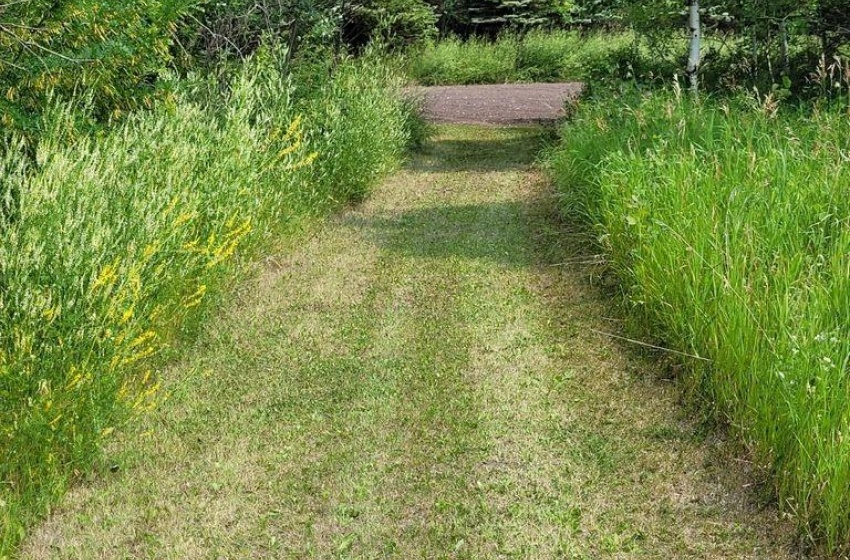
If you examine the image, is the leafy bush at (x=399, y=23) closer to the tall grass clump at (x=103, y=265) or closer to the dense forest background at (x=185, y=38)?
the dense forest background at (x=185, y=38)

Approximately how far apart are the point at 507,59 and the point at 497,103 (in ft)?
23.2

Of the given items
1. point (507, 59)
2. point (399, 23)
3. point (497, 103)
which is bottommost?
point (507, 59)

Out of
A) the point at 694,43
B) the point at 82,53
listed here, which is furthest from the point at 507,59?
the point at 82,53

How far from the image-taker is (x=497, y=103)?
2009 cm

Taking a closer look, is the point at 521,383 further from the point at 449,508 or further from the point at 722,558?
the point at 722,558

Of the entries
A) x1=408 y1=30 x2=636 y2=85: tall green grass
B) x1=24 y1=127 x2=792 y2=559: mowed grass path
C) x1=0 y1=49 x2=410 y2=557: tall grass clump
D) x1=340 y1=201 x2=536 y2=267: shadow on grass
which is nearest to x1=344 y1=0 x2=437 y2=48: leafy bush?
x1=408 y1=30 x2=636 y2=85: tall green grass

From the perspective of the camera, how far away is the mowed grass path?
3.83 metres

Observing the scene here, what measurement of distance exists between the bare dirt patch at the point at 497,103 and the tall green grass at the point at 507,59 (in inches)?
49.8

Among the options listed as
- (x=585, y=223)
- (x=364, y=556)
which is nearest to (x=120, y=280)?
(x=364, y=556)

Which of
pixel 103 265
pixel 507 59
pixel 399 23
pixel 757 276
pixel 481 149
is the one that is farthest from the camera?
pixel 507 59

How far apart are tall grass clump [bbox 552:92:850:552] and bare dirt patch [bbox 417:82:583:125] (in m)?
8.43

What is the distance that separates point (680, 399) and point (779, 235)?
1.07m

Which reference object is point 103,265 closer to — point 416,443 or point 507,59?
point 416,443

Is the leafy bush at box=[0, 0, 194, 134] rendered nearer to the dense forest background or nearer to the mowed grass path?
the dense forest background
